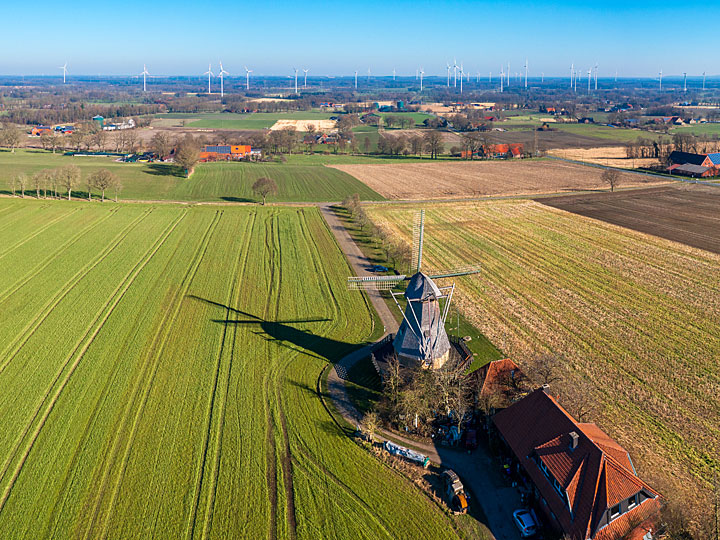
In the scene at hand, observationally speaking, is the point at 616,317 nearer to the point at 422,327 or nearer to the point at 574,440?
the point at 422,327

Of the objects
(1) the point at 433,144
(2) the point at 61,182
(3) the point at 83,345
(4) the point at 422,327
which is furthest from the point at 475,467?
(1) the point at 433,144

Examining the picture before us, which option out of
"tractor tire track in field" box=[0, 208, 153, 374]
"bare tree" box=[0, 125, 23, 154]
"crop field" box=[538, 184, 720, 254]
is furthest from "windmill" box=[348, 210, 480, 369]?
"bare tree" box=[0, 125, 23, 154]

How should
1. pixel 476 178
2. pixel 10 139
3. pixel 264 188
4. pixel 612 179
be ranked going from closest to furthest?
pixel 264 188
pixel 612 179
pixel 476 178
pixel 10 139

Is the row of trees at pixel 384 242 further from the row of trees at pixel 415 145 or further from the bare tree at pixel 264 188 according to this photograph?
the row of trees at pixel 415 145

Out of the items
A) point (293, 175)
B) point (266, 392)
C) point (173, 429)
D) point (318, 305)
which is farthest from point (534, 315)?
point (293, 175)

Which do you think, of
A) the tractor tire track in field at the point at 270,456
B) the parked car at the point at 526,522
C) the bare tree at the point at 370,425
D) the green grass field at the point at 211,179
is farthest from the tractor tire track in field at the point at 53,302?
the parked car at the point at 526,522

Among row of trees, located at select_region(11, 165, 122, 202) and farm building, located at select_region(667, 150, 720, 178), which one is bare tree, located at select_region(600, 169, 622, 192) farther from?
row of trees, located at select_region(11, 165, 122, 202)
